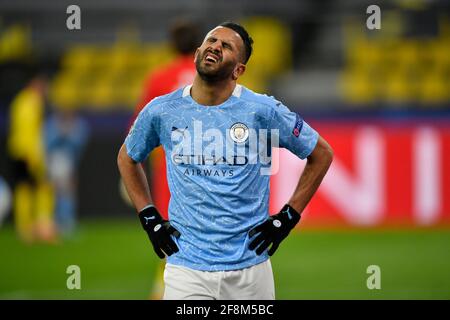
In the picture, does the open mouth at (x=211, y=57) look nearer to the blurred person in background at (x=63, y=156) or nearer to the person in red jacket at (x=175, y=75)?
the person in red jacket at (x=175, y=75)

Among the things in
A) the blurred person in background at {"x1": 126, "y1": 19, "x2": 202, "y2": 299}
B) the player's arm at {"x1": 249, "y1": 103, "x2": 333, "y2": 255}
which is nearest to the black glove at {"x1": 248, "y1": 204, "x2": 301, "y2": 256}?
the player's arm at {"x1": 249, "y1": 103, "x2": 333, "y2": 255}

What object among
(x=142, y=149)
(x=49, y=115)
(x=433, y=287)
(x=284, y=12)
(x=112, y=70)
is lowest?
(x=433, y=287)

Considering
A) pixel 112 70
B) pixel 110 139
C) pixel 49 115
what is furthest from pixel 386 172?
pixel 112 70

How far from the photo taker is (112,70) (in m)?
20.6

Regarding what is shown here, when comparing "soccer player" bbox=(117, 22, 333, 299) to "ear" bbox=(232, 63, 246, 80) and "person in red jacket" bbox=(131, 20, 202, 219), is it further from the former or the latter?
"person in red jacket" bbox=(131, 20, 202, 219)

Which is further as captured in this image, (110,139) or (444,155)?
(110,139)

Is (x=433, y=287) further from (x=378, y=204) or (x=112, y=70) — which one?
(x=112, y=70)

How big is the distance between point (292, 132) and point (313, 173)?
0.28 metres

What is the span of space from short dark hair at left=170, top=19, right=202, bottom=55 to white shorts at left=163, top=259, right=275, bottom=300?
120 inches

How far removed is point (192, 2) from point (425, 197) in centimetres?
857

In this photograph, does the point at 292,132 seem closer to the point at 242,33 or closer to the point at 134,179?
the point at 242,33

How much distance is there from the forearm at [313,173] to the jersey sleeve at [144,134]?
84cm

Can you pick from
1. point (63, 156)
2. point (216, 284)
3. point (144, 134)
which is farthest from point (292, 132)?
point (63, 156)

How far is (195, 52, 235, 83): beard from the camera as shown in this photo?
5.12m
